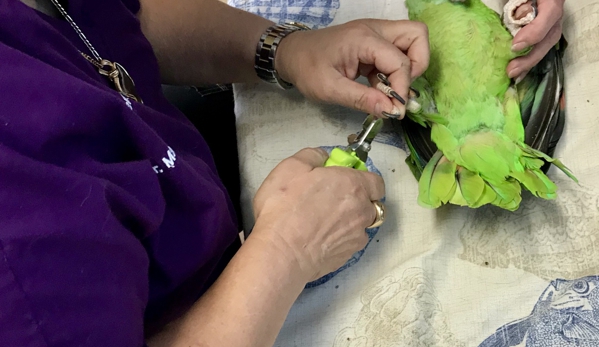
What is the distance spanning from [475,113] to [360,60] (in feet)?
0.62

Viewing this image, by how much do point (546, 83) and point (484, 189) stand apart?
19 centimetres

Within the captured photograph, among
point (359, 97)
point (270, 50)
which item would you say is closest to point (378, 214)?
point (359, 97)

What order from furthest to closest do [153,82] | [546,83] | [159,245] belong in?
[546,83], [153,82], [159,245]

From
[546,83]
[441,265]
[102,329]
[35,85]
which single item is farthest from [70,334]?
[546,83]

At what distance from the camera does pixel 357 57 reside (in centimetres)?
58

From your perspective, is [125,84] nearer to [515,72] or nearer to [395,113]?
[395,113]

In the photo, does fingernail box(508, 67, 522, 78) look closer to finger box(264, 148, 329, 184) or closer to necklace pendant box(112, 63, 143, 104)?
finger box(264, 148, 329, 184)

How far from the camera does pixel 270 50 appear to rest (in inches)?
25.5

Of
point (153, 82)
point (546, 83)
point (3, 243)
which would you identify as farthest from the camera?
point (546, 83)

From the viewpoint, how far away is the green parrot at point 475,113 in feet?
1.86

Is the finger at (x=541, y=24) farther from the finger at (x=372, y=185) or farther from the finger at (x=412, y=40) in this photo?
the finger at (x=372, y=185)

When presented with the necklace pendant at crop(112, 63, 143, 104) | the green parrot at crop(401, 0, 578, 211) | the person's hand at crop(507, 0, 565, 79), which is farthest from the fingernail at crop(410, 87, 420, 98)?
the necklace pendant at crop(112, 63, 143, 104)

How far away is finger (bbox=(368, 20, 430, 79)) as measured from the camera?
0.57m

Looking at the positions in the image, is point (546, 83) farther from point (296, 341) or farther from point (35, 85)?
point (35, 85)
